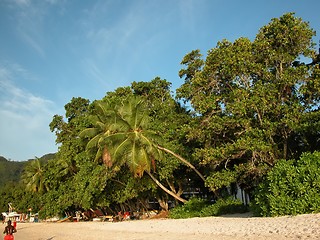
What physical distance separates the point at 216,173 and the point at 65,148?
18.4m

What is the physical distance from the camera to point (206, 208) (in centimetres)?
2061

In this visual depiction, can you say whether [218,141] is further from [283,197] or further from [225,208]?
[283,197]

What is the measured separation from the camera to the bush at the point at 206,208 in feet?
65.0

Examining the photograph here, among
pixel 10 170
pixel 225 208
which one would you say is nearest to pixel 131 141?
pixel 225 208

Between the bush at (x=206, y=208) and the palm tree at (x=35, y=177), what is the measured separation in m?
27.4

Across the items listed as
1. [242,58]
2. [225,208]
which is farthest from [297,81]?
[225,208]

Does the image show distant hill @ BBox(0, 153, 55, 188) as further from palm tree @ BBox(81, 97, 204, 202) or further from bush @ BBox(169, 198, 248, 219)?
palm tree @ BBox(81, 97, 204, 202)

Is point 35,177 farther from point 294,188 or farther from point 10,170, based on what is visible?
point 10,170

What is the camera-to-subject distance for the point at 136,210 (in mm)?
31125

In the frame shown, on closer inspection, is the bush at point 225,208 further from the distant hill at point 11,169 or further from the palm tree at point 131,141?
the distant hill at point 11,169

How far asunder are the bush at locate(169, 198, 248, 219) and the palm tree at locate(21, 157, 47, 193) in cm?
2741

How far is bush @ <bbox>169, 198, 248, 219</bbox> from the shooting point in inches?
780

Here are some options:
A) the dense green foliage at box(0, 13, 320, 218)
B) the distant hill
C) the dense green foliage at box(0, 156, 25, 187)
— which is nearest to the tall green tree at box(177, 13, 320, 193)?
the dense green foliage at box(0, 13, 320, 218)

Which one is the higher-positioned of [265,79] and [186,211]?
[265,79]
